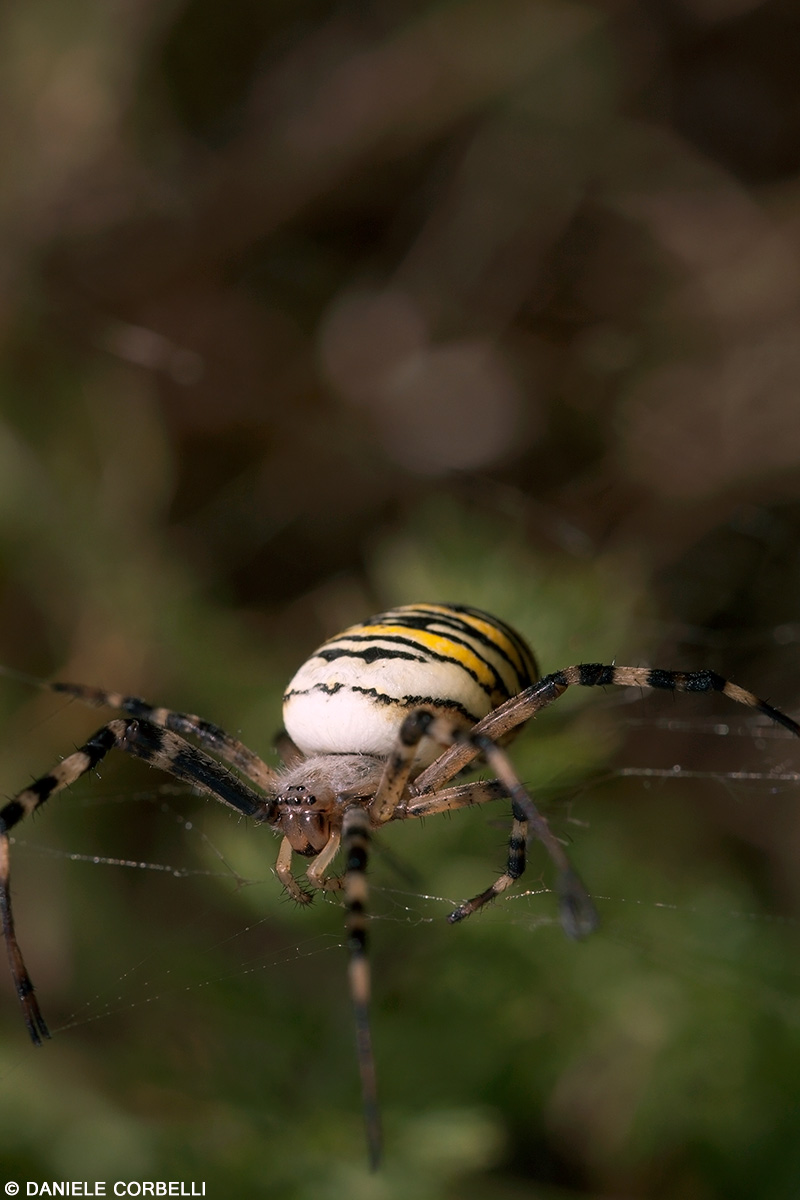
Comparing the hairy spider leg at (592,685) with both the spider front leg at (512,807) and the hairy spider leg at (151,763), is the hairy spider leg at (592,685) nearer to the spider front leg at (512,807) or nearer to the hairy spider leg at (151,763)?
the spider front leg at (512,807)

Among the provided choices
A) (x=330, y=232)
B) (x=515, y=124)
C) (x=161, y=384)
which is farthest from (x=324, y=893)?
(x=515, y=124)

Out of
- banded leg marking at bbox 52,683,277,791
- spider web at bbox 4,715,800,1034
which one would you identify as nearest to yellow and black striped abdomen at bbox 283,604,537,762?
banded leg marking at bbox 52,683,277,791

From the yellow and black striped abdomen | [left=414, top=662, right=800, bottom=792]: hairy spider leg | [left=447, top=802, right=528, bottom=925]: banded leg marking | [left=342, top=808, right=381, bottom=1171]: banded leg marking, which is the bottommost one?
[left=342, top=808, right=381, bottom=1171]: banded leg marking

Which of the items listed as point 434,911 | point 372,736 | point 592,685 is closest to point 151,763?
point 372,736

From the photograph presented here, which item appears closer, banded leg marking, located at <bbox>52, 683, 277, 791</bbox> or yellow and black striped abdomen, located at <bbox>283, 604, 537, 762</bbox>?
yellow and black striped abdomen, located at <bbox>283, 604, 537, 762</bbox>

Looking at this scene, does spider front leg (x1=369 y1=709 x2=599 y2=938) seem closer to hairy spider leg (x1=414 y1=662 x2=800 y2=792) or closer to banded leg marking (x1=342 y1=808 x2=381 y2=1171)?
hairy spider leg (x1=414 y1=662 x2=800 y2=792)

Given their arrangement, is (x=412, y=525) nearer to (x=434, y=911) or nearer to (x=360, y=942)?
(x=434, y=911)
